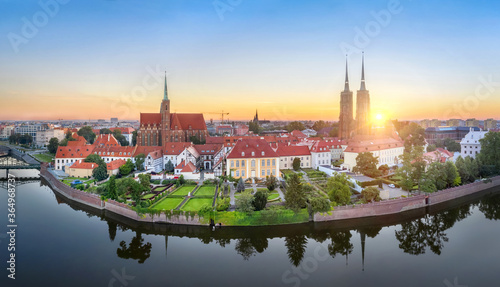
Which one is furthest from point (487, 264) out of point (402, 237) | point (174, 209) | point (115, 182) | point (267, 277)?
point (115, 182)

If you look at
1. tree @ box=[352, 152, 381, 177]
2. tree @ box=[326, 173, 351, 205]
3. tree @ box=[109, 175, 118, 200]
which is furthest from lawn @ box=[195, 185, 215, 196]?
tree @ box=[352, 152, 381, 177]

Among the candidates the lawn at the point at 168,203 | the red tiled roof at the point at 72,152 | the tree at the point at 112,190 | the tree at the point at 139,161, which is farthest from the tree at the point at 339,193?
the red tiled roof at the point at 72,152

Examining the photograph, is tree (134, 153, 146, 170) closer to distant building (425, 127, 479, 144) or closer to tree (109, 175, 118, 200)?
tree (109, 175, 118, 200)

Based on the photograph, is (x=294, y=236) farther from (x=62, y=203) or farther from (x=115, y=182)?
(x=62, y=203)

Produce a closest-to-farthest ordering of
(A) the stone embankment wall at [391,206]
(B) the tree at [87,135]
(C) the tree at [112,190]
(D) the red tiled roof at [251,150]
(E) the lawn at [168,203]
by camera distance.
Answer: (A) the stone embankment wall at [391,206], (E) the lawn at [168,203], (C) the tree at [112,190], (D) the red tiled roof at [251,150], (B) the tree at [87,135]

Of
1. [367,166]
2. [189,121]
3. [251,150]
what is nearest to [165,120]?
[189,121]

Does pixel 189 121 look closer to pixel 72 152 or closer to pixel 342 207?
pixel 72 152

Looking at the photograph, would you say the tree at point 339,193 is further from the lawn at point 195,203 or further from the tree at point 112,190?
the tree at point 112,190
